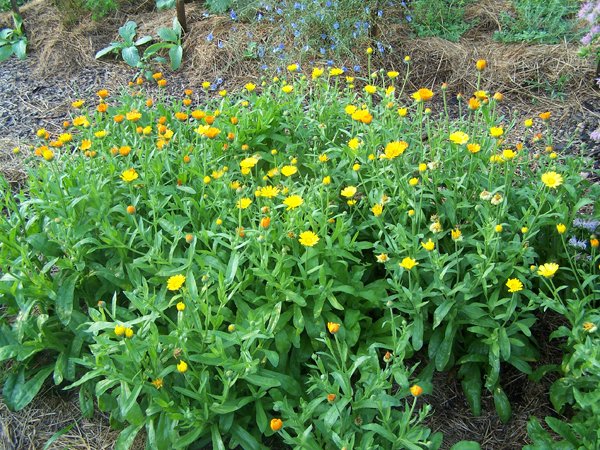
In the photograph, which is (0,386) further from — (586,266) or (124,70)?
(124,70)

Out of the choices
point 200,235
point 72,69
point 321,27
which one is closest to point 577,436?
point 200,235

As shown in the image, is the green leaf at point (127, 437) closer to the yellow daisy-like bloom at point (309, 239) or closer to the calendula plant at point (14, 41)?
the yellow daisy-like bloom at point (309, 239)

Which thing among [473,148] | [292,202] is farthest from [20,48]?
[473,148]

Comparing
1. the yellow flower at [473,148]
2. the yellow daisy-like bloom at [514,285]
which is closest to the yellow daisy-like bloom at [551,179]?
the yellow flower at [473,148]

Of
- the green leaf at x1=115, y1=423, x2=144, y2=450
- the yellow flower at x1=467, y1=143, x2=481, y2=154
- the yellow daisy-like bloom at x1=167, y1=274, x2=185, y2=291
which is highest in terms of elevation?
the yellow daisy-like bloom at x1=167, y1=274, x2=185, y2=291

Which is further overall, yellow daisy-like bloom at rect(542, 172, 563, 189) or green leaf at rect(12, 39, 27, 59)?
green leaf at rect(12, 39, 27, 59)

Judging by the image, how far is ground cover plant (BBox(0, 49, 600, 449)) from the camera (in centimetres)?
201

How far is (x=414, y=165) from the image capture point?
273cm

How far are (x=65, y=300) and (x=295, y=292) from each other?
0.89 metres

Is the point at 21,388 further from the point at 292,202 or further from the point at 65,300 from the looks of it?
the point at 292,202

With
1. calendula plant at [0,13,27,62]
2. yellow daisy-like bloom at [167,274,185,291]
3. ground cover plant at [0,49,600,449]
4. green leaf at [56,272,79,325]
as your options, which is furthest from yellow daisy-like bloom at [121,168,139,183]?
calendula plant at [0,13,27,62]

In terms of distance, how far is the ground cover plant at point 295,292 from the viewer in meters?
2.01

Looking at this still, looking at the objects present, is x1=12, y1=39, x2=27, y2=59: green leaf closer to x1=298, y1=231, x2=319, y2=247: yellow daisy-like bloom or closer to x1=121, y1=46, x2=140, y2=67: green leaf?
x1=121, y1=46, x2=140, y2=67: green leaf

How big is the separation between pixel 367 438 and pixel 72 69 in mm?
4044
